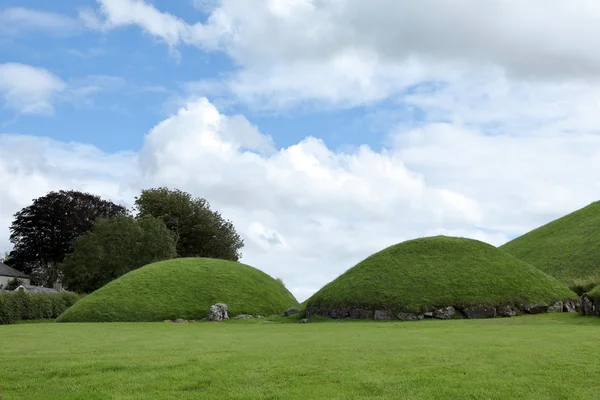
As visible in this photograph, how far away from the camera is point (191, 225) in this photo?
87.7m

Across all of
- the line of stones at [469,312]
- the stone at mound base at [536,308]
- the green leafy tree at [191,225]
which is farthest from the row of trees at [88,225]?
the stone at mound base at [536,308]

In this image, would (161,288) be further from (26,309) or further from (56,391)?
(56,391)

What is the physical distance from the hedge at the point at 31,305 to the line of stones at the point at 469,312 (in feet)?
112

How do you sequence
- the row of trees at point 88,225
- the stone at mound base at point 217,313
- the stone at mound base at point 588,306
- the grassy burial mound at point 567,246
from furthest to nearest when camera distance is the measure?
the row of trees at point 88,225 < the grassy burial mound at point 567,246 < the stone at mound base at point 217,313 < the stone at mound base at point 588,306

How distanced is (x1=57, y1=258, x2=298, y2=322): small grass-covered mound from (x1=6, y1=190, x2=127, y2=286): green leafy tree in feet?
111

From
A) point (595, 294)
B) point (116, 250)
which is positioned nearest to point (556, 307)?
point (595, 294)

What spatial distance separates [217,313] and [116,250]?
2865 centimetres

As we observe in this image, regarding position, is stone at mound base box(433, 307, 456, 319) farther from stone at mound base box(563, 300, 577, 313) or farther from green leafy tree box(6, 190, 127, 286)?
green leafy tree box(6, 190, 127, 286)

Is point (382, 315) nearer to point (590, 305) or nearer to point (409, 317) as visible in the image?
point (409, 317)

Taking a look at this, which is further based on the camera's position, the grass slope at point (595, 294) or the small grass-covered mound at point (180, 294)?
the small grass-covered mound at point (180, 294)

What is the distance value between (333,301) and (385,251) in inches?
338

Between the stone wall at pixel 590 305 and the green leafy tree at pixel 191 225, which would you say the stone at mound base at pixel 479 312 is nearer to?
the stone wall at pixel 590 305

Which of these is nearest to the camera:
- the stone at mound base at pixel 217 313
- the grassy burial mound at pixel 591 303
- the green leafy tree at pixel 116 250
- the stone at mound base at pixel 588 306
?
the grassy burial mound at pixel 591 303

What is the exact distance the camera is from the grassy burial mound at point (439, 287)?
3994cm
